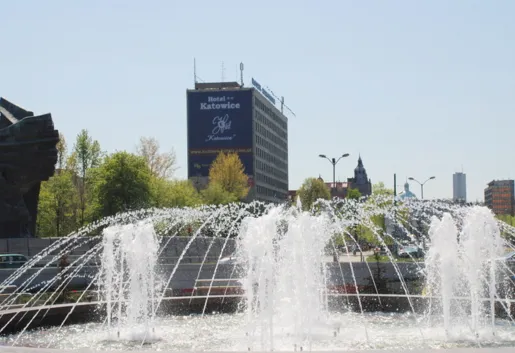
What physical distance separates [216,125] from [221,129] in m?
1.01

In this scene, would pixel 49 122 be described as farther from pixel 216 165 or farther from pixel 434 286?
pixel 216 165

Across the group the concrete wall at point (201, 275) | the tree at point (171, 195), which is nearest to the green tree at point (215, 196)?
the tree at point (171, 195)

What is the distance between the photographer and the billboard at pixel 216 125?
110 meters

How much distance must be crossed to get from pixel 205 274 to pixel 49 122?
11.3 meters

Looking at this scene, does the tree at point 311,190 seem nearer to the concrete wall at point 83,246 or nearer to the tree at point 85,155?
the tree at point 85,155

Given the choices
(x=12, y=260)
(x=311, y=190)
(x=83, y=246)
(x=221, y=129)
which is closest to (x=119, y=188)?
(x=83, y=246)

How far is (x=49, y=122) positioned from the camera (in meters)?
34.7

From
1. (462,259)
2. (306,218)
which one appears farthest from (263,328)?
(462,259)

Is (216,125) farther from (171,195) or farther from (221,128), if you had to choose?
(171,195)

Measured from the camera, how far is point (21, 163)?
113 feet

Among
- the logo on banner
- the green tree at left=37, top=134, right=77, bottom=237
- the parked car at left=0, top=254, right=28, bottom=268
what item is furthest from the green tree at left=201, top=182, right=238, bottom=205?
the parked car at left=0, top=254, right=28, bottom=268

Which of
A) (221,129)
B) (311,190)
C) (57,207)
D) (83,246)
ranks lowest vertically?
(83,246)

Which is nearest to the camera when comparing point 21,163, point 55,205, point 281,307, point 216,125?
point 281,307

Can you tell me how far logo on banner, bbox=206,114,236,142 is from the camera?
110050 millimetres
